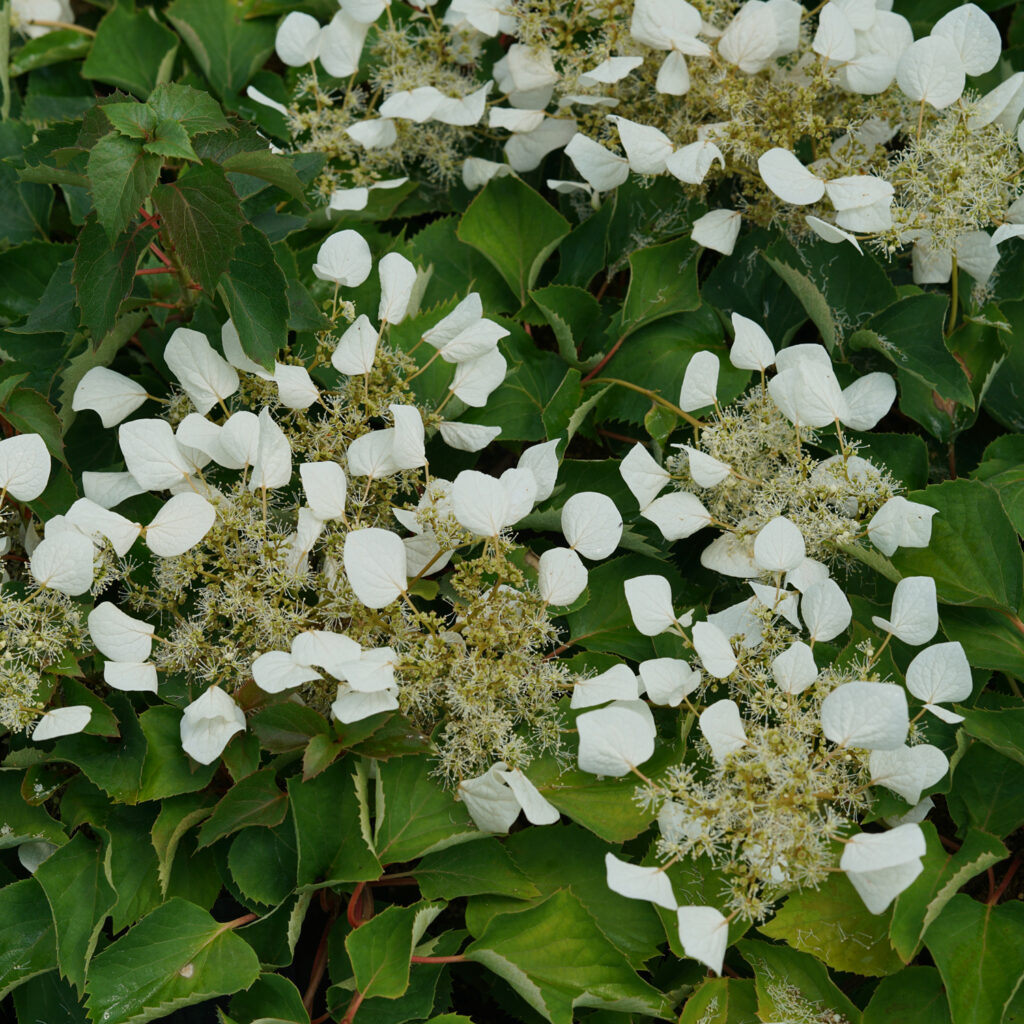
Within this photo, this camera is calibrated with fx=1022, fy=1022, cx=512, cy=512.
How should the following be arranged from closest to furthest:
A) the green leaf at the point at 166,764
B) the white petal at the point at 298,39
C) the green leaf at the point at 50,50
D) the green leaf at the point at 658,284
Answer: the green leaf at the point at 166,764, the green leaf at the point at 658,284, the white petal at the point at 298,39, the green leaf at the point at 50,50

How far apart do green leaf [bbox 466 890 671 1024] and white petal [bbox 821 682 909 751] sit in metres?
0.19

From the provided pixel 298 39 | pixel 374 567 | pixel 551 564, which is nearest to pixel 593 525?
pixel 551 564

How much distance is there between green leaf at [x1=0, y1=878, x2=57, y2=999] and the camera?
0.64m

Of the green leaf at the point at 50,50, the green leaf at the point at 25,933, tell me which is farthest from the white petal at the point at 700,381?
the green leaf at the point at 50,50

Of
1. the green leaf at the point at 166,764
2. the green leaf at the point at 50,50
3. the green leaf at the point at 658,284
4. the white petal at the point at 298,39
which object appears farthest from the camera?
the green leaf at the point at 50,50

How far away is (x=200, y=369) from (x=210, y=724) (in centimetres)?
24

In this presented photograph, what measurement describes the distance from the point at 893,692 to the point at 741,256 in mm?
384

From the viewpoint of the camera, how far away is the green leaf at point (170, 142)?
1.96ft

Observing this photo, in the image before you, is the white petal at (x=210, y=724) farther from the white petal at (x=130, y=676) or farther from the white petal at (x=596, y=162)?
the white petal at (x=596, y=162)

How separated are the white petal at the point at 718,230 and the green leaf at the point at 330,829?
1.48 ft

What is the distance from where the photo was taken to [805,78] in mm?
783

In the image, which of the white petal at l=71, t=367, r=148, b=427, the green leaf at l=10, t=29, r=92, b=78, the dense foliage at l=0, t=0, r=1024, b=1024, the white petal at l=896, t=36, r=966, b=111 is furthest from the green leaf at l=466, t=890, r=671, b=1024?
the green leaf at l=10, t=29, r=92, b=78

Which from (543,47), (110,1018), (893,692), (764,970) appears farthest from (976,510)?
(110,1018)

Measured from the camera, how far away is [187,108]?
2.10ft
